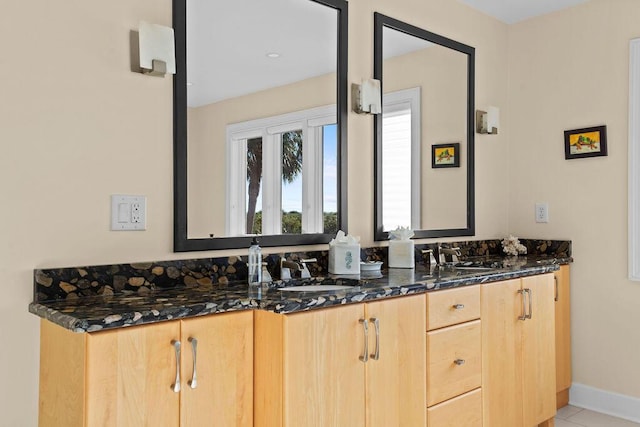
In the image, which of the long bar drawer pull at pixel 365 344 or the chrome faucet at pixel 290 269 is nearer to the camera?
the long bar drawer pull at pixel 365 344

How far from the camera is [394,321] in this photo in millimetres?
1950

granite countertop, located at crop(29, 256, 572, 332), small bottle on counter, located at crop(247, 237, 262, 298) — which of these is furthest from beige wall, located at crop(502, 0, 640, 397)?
small bottle on counter, located at crop(247, 237, 262, 298)

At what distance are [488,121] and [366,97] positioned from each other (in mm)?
1125

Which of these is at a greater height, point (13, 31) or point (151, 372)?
point (13, 31)

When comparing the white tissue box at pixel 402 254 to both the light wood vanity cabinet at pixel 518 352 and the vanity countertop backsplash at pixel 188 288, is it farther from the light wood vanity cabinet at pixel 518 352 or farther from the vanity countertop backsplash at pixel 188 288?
the light wood vanity cabinet at pixel 518 352

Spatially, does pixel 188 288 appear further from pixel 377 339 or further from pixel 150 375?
pixel 377 339

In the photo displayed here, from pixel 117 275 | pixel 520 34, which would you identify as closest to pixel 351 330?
pixel 117 275

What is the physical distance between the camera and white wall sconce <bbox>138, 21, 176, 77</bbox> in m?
1.80

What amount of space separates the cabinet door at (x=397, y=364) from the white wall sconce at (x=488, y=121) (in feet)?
5.44

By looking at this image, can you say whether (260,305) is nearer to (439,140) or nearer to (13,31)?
(13,31)

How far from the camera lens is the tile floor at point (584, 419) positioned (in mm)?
2887

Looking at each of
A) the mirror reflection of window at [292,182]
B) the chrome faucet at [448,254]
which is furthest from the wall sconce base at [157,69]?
the chrome faucet at [448,254]

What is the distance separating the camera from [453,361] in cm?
220

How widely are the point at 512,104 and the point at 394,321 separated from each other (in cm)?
225
